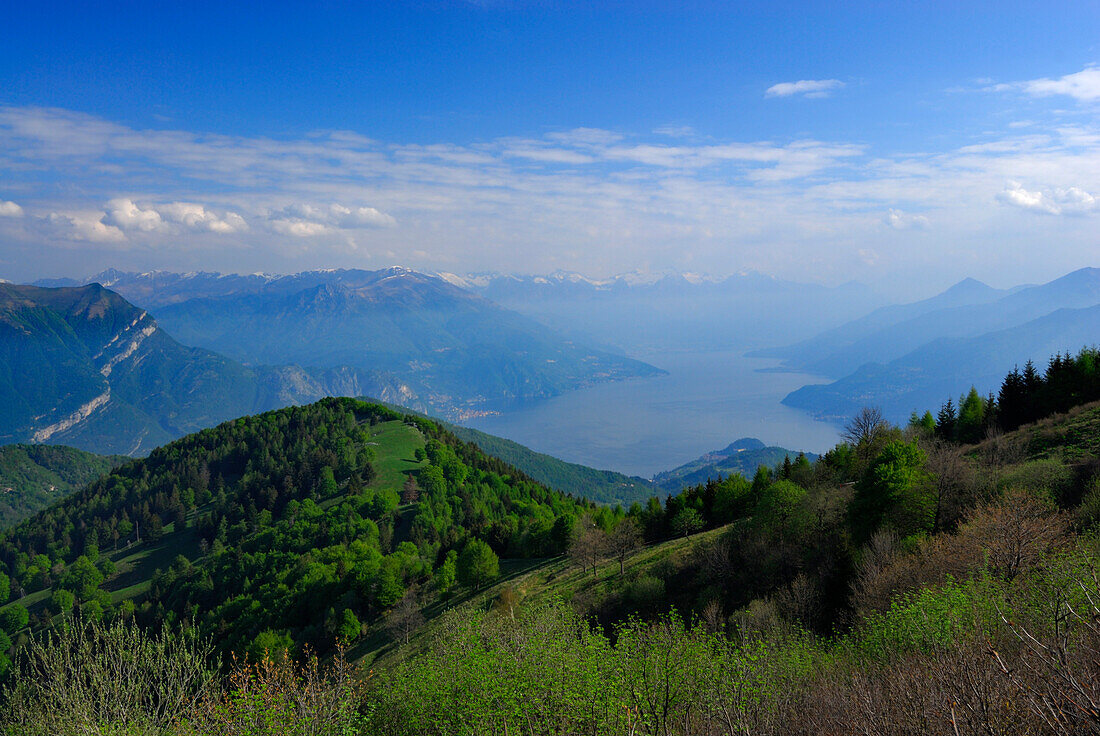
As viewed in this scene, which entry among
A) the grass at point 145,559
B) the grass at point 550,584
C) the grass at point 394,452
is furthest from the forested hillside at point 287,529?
the grass at point 550,584

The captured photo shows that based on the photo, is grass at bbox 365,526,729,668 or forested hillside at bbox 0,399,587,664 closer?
grass at bbox 365,526,729,668

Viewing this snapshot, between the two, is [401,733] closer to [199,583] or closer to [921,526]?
[921,526]

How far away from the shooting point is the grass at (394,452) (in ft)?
343

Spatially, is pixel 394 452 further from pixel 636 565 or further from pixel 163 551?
pixel 636 565

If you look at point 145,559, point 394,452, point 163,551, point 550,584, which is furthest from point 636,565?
point 145,559

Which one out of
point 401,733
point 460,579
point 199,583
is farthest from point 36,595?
point 401,733

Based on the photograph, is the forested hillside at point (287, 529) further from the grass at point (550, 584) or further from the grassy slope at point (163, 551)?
the grass at point (550, 584)

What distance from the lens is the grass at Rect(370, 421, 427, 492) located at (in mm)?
104438

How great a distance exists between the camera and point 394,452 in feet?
383

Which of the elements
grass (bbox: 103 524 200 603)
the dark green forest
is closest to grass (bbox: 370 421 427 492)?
the dark green forest

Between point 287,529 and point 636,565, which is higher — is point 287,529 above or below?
below

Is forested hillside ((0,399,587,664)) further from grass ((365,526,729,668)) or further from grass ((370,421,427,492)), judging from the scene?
grass ((365,526,729,668))

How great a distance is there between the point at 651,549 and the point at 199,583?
7370 centimetres

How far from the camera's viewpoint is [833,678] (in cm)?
1537
